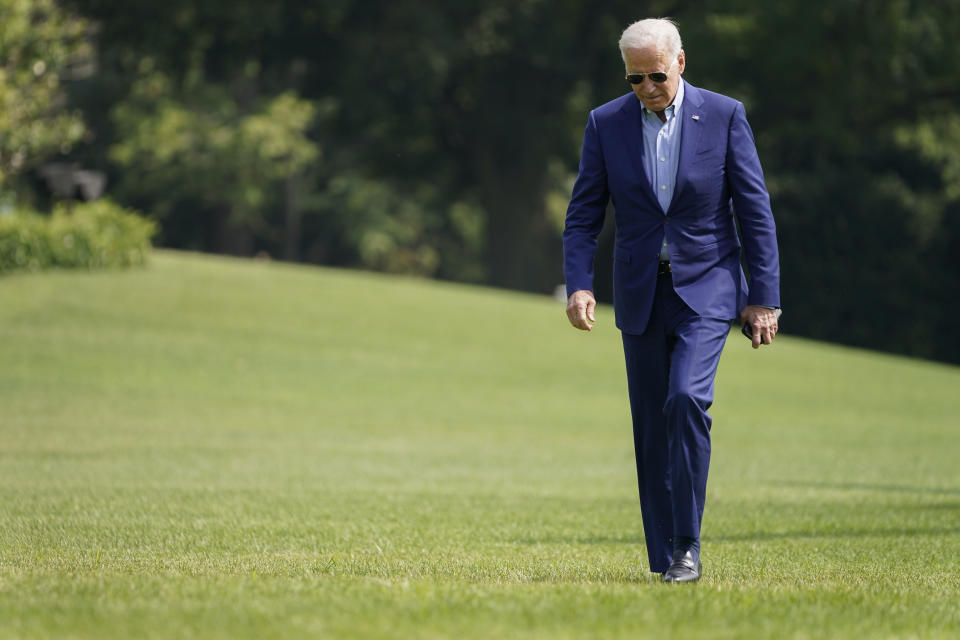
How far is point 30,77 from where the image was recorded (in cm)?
2438

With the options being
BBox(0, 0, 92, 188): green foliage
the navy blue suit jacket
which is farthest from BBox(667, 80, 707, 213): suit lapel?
BBox(0, 0, 92, 188): green foliage

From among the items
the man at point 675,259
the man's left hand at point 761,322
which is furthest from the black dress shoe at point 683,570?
the man's left hand at point 761,322

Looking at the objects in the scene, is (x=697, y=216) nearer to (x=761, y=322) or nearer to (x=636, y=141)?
(x=636, y=141)

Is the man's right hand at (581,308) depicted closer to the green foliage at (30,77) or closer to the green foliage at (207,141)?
the green foliage at (30,77)

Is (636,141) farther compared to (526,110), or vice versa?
(526,110)

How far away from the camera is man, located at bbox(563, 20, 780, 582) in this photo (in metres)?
5.88

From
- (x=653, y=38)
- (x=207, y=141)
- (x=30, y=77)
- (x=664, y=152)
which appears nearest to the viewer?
(x=653, y=38)

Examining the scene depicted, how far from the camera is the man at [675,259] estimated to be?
19.3 ft

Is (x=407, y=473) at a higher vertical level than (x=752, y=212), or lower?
lower

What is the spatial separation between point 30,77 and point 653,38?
68.2ft

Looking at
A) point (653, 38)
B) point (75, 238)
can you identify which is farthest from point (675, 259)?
point (75, 238)

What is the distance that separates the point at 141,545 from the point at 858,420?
16.6m

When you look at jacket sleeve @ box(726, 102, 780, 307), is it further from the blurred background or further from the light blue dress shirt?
the blurred background

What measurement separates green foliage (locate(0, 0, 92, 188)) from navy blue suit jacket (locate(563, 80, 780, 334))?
61.1 ft
